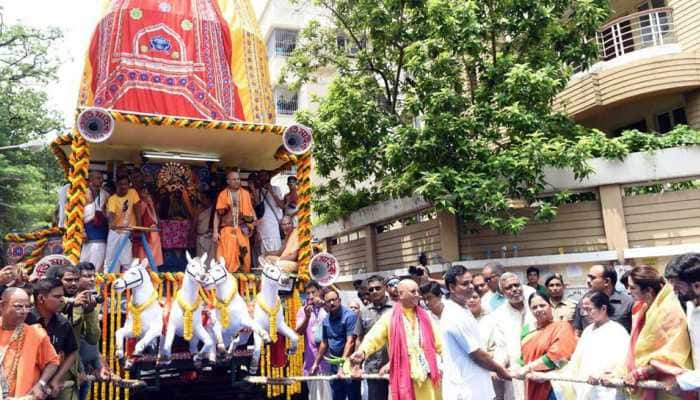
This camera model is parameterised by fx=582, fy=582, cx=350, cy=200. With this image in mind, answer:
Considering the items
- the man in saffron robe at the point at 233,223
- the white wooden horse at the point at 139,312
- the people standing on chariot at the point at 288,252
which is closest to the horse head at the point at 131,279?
the white wooden horse at the point at 139,312

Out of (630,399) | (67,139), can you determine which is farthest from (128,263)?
(630,399)

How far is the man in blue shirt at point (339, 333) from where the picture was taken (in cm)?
602

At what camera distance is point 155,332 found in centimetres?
577

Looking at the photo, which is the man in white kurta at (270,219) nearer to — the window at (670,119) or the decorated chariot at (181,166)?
the decorated chariot at (181,166)

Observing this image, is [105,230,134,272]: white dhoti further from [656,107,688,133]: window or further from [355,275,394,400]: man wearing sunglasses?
[656,107,688,133]: window

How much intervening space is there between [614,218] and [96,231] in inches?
300

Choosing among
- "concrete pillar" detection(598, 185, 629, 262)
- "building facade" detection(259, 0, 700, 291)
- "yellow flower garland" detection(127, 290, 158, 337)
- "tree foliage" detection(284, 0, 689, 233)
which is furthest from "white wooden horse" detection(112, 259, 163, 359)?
"concrete pillar" detection(598, 185, 629, 262)

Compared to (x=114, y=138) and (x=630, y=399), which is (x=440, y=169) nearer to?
(x=114, y=138)

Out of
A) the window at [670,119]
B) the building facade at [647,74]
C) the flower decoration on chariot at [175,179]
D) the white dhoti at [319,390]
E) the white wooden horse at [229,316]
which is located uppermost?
the building facade at [647,74]

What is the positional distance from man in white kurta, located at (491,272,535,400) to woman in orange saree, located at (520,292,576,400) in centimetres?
30

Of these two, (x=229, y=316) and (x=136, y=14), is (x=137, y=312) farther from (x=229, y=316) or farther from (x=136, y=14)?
(x=136, y=14)

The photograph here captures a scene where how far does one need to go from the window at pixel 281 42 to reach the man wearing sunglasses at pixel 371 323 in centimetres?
2032

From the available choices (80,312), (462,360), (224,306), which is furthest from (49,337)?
(462,360)

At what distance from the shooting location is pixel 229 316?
19.9ft
